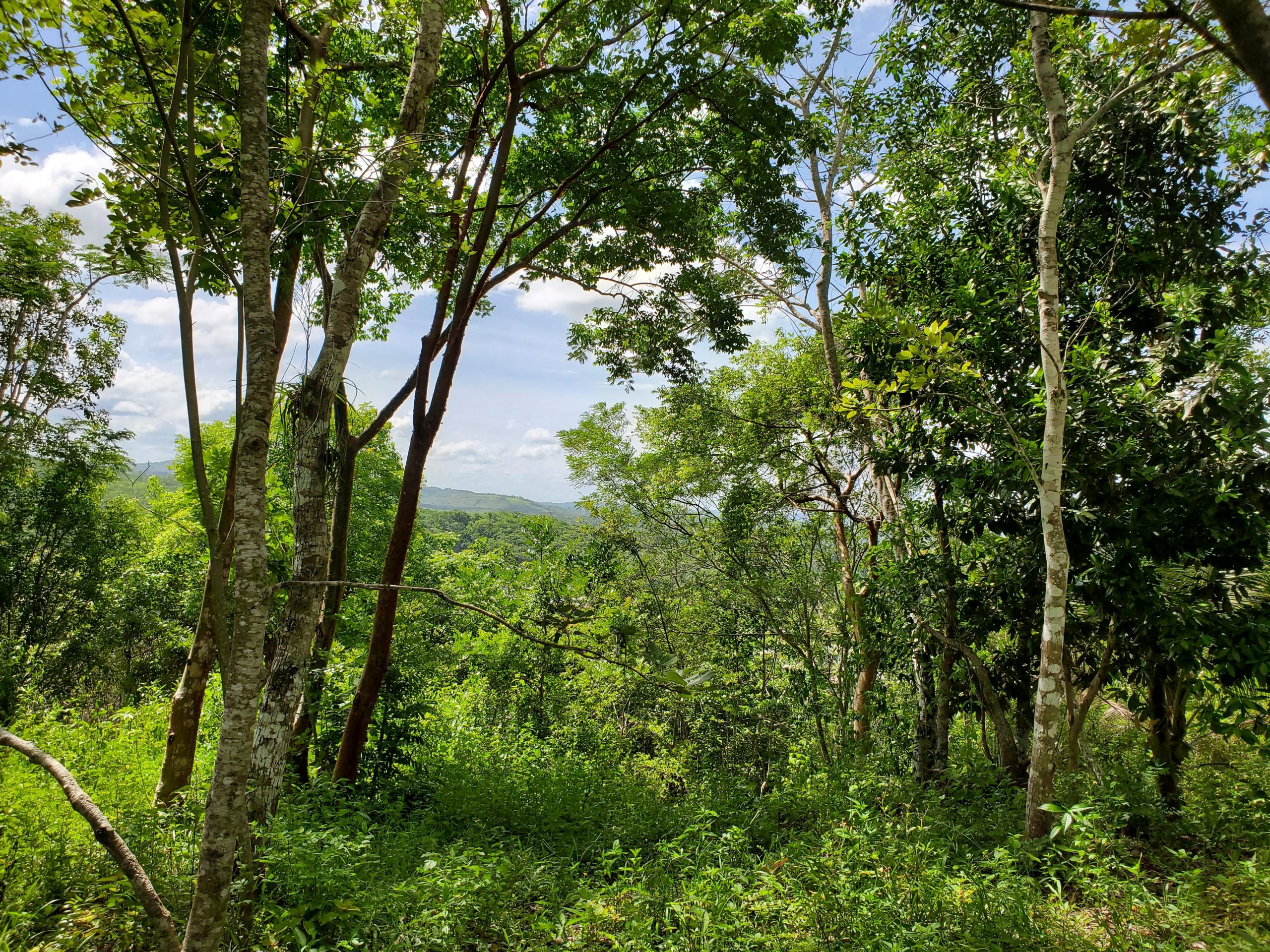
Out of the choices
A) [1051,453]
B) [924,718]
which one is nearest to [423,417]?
[1051,453]

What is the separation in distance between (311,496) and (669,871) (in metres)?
3.55

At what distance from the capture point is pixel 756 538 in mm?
7574

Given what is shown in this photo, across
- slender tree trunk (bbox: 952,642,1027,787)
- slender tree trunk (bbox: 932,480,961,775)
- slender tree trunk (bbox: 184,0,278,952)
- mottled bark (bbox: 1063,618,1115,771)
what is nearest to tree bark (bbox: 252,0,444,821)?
slender tree trunk (bbox: 184,0,278,952)

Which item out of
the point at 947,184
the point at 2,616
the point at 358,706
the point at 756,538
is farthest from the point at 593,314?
the point at 2,616

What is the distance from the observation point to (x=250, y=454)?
1876mm

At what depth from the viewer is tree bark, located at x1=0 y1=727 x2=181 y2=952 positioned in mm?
1631

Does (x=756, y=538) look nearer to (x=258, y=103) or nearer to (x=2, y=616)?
(x=258, y=103)

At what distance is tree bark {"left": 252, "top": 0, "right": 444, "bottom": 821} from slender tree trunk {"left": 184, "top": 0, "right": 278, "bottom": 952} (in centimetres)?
135

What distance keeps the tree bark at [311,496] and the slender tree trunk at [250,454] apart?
1.35 meters

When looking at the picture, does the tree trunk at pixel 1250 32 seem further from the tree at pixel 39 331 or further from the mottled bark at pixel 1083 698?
Result: the tree at pixel 39 331

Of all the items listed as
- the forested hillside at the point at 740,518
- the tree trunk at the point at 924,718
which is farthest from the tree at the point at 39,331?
the tree trunk at the point at 924,718

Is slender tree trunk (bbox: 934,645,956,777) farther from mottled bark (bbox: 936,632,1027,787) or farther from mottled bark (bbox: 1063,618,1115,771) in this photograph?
mottled bark (bbox: 1063,618,1115,771)

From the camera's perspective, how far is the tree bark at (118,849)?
1.63 meters

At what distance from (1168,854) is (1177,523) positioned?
93.1 inches
